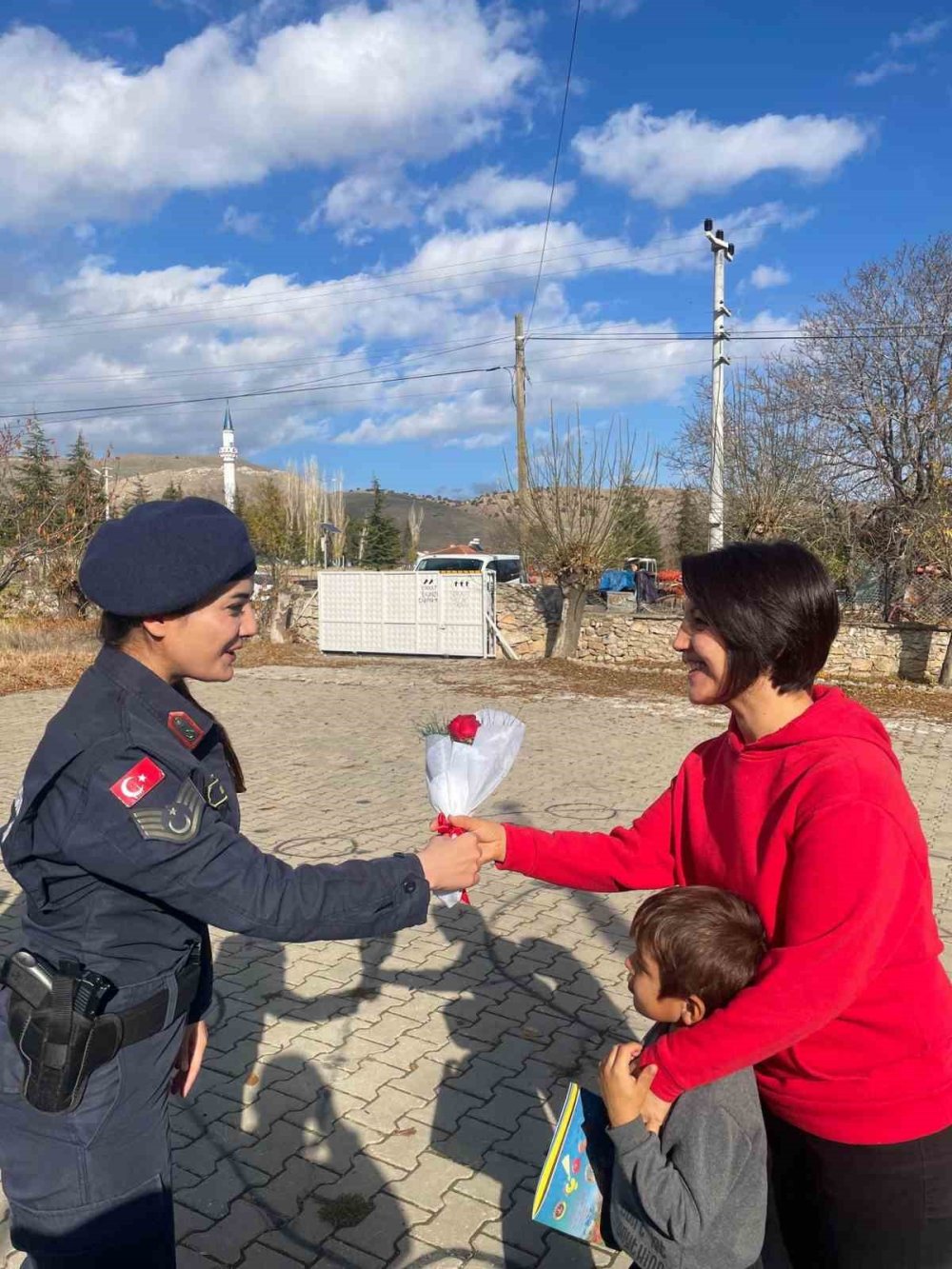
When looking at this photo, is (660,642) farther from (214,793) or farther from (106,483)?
(214,793)

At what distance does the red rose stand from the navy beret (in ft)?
2.66

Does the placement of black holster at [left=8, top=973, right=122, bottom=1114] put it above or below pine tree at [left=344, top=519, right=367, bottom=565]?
below

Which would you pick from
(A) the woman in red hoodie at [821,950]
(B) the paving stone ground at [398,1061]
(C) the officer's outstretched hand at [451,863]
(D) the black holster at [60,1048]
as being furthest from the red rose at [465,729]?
(B) the paving stone ground at [398,1061]

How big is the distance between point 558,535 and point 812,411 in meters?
5.90

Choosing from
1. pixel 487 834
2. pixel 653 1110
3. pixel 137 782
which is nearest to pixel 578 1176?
pixel 653 1110

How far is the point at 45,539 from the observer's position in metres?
18.6

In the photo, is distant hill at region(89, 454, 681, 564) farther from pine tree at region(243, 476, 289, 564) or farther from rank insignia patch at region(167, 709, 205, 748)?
rank insignia patch at region(167, 709, 205, 748)

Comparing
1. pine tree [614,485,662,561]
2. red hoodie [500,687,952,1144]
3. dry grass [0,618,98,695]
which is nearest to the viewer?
red hoodie [500,687,952,1144]

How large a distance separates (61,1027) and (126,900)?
0.23 meters

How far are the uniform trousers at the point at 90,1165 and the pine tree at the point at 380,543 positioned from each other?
55725 mm

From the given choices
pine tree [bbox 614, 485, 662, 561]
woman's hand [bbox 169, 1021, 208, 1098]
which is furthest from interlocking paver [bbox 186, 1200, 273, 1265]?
pine tree [bbox 614, 485, 662, 561]

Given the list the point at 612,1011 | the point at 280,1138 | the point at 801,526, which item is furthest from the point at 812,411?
the point at 280,1138

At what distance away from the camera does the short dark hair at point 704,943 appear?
170 centimetres

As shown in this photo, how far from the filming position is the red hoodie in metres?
1.55
